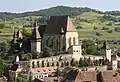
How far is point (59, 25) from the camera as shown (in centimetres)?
8256

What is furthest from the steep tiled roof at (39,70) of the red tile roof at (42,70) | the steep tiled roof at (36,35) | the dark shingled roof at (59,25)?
the dark shingled roof at (59,25)

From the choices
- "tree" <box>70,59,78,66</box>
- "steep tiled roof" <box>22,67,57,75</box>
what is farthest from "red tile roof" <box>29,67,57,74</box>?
"tree" <box>70,59,78,66</box>

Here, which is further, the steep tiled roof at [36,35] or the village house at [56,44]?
the steep tiled roof at [36,35]

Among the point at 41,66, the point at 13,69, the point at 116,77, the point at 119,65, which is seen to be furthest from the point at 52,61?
the point at 116,77

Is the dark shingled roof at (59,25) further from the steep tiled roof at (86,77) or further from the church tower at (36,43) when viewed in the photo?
the steep tiled roof at (86,77)

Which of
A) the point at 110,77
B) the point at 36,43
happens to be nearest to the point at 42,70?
the point at 36,43

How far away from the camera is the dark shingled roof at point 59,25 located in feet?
269

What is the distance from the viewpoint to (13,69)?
7194cm

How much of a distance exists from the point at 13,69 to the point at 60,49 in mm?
13366

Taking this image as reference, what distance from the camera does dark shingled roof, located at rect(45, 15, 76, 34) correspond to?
82.1 metres

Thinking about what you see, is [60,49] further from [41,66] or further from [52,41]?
[41,66]

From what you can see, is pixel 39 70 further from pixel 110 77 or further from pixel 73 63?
pixel 110 77

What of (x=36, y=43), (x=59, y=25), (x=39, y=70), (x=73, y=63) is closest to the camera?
(x=39, y=70)

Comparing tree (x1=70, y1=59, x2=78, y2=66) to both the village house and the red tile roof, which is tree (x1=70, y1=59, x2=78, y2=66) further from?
the red tile roof
